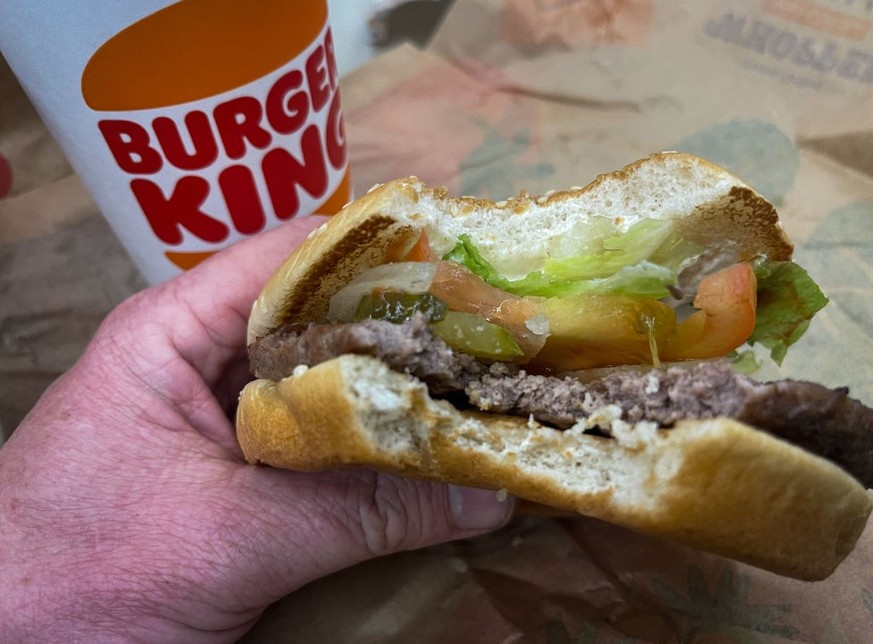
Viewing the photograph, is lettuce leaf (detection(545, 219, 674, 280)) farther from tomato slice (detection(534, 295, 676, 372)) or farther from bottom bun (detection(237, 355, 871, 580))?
bottom bun (detection(237, 355, 871, 580))

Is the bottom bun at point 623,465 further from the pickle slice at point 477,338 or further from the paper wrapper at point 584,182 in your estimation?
the paper wrapper at point 584,182

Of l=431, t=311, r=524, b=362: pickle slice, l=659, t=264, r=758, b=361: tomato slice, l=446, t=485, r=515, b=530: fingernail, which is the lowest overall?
l=446, t=485, r=515, b=530: fingernail

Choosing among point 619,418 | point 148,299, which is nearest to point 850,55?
point 619,418

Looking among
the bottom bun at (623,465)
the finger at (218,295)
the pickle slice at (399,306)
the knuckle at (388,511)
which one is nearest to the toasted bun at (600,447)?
the bottom bun at (623,465)

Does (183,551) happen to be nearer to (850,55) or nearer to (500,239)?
(500,239)

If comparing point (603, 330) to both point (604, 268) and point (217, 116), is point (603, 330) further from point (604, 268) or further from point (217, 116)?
point (217, 116)

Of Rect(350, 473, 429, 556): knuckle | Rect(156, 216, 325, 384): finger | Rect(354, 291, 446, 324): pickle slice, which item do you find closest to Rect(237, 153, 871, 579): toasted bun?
Rect(354, 291, 446, 324): pickle slice
